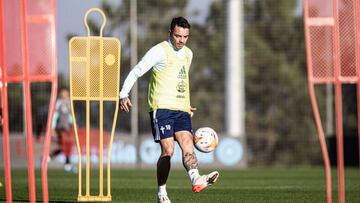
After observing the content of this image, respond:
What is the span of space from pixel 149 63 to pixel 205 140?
140 centimetres

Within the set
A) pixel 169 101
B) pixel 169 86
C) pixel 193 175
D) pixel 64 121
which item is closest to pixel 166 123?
pixel 169 101

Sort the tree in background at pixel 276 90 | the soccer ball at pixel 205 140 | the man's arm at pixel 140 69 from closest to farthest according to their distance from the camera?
the man's arm at pixel 140 69 < the soccer ball at pixel 205 140 < the tree in background at pixel 276 90

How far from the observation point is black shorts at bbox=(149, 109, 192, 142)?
38.8 ft

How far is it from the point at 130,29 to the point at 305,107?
41.6 feet

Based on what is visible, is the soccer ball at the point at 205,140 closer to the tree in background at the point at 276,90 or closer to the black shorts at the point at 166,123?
the black shorts at the point at 166,123

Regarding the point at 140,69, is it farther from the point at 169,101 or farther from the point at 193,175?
the point at 193,175

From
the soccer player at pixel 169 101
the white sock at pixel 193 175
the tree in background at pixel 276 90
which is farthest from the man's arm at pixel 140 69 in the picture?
the tree in background at pixel 276 90

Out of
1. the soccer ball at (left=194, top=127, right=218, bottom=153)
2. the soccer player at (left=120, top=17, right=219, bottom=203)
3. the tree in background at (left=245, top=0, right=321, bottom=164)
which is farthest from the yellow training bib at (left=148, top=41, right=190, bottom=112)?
the tree in background at (left=245, top=0, right=321, bottom=164)

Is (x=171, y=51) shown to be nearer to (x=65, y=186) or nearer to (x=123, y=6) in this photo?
(x=65, y=186)

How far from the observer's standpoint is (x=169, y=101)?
1188cm

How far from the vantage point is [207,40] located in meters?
42.1

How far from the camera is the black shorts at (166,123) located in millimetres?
11812

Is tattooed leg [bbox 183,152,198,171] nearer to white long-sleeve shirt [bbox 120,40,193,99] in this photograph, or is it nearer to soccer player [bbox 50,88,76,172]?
→ white long-sleeve shirt [bbox 120,40,193,99]

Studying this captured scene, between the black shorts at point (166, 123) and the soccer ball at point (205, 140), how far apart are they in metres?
0.56
